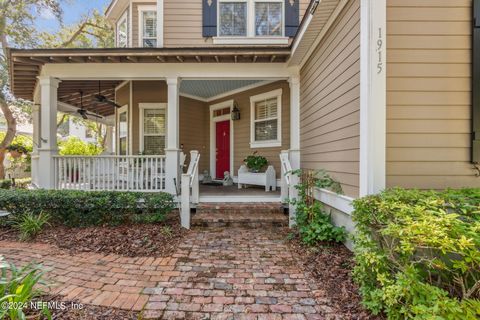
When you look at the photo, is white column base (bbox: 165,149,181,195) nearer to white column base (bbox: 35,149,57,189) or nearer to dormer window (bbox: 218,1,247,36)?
white column base (bbox: 35,149,57,189)

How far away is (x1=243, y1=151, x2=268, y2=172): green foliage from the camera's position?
6.77 m

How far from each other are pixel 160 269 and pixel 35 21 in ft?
47.0

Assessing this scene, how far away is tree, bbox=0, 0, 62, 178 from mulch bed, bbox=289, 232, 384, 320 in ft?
43.8

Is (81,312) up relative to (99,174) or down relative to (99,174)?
down

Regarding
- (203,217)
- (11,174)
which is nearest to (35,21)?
(11,174)

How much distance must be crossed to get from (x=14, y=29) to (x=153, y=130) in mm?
9776

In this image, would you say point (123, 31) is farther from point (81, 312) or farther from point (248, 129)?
point (81, 312)

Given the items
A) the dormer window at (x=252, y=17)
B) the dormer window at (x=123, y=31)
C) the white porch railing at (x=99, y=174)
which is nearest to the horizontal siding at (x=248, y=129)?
the dormer window at (x=252, y=17)

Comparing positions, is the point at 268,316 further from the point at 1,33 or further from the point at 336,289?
the point at 1,33

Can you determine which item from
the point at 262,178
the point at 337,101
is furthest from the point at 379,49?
the point at 262,178

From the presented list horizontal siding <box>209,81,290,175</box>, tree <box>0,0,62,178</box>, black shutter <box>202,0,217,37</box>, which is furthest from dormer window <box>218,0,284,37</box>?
tree <box>0,0,62,178</box>

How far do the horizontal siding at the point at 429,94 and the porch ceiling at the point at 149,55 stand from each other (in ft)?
8.74

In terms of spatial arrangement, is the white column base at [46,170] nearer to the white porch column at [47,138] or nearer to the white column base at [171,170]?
the white porch column at [47,138]

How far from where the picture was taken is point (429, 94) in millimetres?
2725
